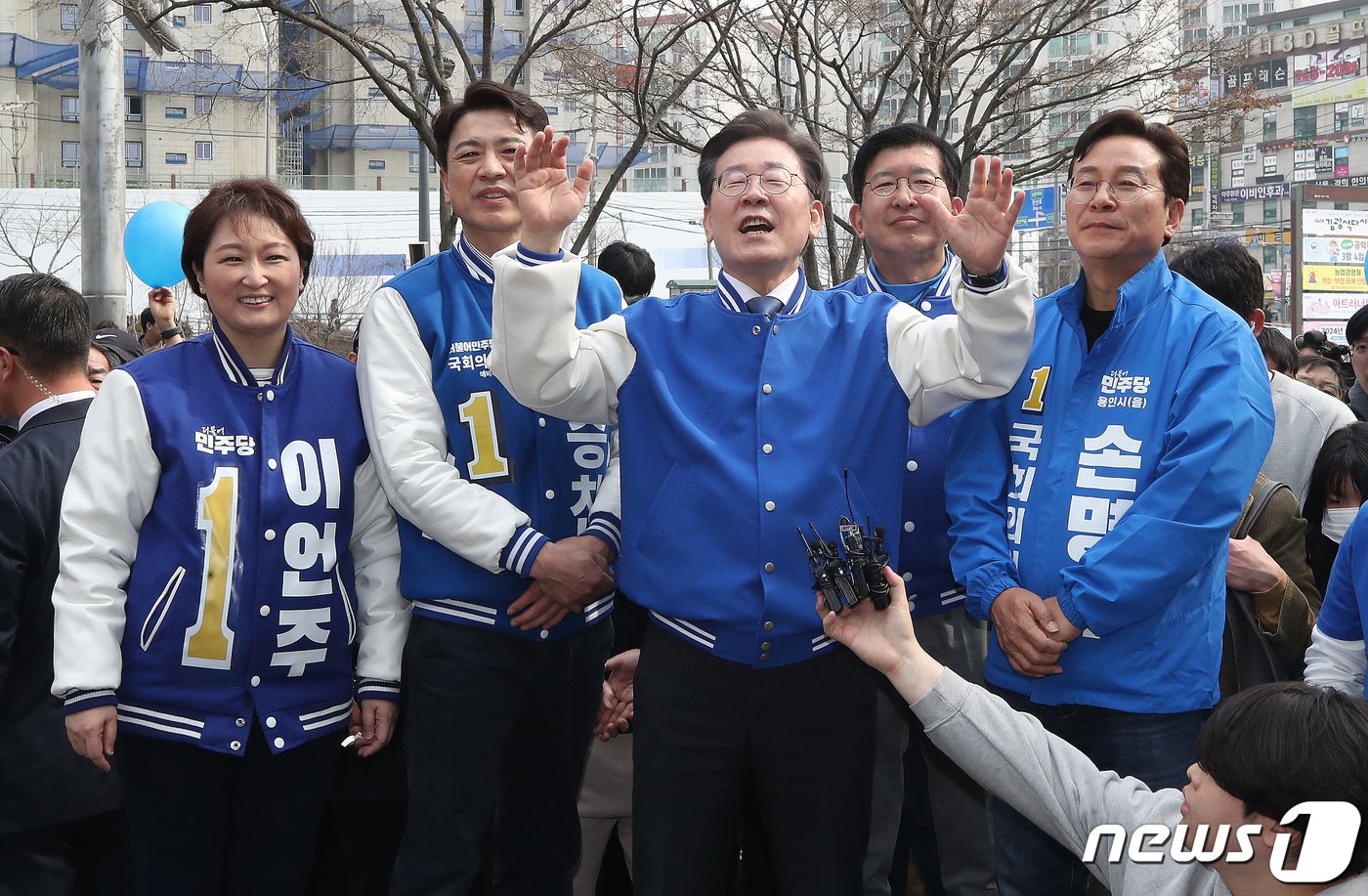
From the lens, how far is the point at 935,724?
92.0 inches

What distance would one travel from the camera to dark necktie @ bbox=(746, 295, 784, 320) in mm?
2764

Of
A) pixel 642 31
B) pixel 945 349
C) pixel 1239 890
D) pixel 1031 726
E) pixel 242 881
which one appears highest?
pixel 642 31

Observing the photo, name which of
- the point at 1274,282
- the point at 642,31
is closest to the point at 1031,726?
the point at 642,31

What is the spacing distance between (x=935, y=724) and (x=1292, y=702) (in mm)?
619

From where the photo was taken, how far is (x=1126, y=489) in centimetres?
280

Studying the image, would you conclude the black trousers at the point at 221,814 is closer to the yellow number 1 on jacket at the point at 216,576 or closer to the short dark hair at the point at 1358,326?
the yellow number 1 on jacket at the point at 216,576

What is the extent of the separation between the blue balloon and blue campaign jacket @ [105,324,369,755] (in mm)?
7647

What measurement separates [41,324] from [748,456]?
6.81 ft

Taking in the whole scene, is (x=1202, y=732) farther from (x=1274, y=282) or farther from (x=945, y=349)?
(x=1274, y=282)

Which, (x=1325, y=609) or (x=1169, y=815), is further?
(x=1325, y=609)

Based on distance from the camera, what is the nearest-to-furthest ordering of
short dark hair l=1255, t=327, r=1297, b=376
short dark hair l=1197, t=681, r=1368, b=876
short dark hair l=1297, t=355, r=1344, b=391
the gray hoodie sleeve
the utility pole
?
short dark hair l=1197, t=681, r=1368, b=876
the gray hoodie sleeve
short dark hair l=1255, t=327, r=1297, b=376
short dark hair l=1297, t=355, r=1344, b=391
the utility pole

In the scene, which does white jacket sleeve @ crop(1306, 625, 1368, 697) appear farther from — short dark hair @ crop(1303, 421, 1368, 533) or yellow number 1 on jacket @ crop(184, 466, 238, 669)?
yellow number 1 on jacket @ crop(184, 466, 238, 669)

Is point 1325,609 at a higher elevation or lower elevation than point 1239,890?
higher

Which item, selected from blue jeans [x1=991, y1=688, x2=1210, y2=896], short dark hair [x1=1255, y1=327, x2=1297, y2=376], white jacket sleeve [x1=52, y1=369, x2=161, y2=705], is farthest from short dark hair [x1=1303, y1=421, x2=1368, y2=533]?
white jacket sleeve [x1=52, y1=369, x2=161, y2=705]
